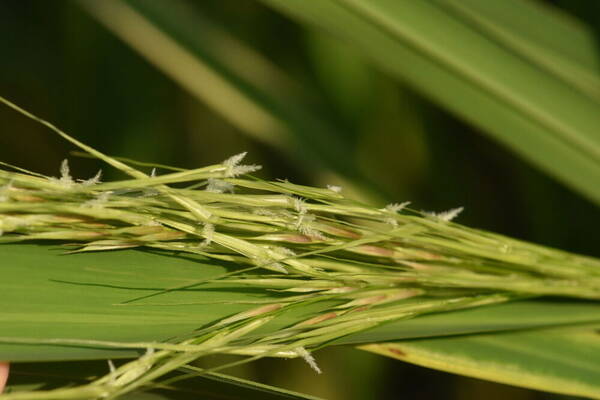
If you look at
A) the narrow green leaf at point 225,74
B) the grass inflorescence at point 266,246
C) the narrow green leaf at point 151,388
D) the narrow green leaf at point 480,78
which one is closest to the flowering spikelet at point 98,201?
the grass inflorescence at point 266,246

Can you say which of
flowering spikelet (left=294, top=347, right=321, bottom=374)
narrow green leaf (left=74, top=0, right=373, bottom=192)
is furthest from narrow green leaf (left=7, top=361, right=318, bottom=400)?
narrow green leaf (left=74, top=0, right=373, bottom=192)

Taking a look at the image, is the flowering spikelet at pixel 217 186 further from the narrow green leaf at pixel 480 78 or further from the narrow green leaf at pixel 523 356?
the narrow green leaf at pixel 480 78

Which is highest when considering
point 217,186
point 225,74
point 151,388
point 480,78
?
point 225,74

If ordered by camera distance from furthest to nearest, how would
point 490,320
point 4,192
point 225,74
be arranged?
point 225,74 → point 490,320 → point 4,192

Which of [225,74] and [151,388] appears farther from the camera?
[225,74]

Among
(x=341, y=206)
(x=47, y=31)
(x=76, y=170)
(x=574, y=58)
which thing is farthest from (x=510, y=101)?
(x=47, y=31)

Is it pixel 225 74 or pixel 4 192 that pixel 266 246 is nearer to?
pixel 4 192

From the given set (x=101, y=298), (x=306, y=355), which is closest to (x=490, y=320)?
(x=306, y=355)

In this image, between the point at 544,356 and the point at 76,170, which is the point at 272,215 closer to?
the point at 544,356
